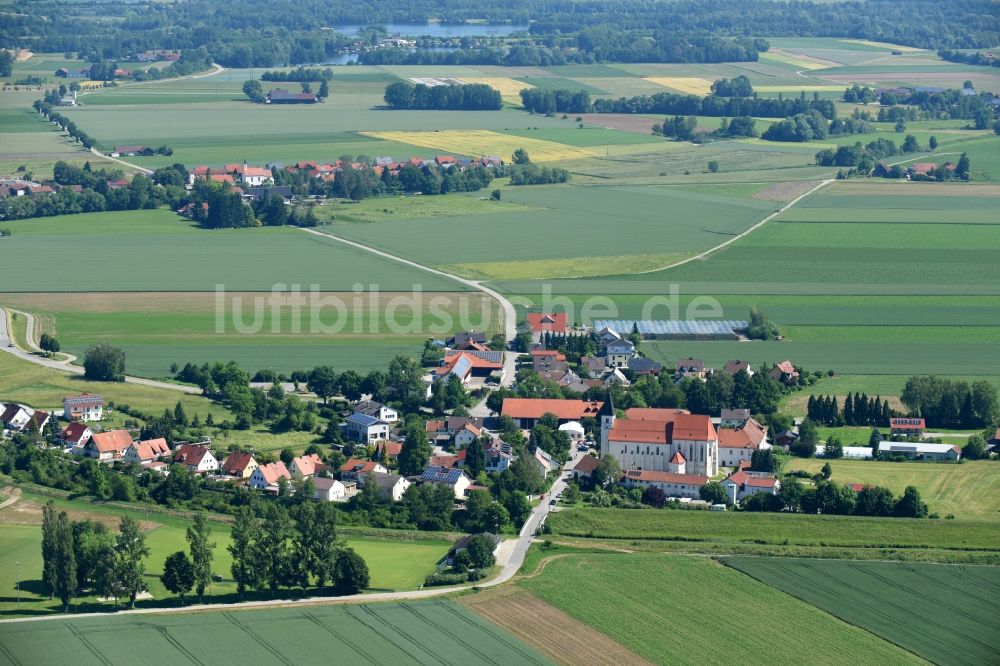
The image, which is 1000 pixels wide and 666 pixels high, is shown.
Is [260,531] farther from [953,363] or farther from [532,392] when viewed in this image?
[953,363]

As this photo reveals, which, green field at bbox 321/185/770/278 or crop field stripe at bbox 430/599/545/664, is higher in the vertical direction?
crop field stripe at bbox 430/599/545/664

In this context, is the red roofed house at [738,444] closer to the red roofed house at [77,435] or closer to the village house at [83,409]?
the red roofed house at [77,435]

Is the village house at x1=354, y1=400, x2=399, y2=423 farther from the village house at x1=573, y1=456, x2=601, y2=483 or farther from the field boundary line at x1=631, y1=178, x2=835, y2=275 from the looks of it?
the field boundary line at x1=631, y1=178, x2=835, y2=275

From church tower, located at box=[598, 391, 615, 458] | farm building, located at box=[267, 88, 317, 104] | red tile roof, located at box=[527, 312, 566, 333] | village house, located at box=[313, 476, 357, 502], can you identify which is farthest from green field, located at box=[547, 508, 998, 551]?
farm building, located at box=[267, 88, 317, 104]

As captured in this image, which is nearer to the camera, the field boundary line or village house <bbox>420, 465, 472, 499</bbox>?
village house <bbox>420, 465, 472, 499</bbox>

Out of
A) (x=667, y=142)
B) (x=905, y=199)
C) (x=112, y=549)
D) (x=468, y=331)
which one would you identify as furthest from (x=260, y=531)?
(x=667, y=142)

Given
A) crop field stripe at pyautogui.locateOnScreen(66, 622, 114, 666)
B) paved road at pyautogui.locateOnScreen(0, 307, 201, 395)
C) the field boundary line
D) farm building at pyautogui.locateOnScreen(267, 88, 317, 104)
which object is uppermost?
farm building at pyautogui.locateOnScreen(267, 88, 317, 104)

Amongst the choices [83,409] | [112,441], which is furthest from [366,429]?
[83,409]

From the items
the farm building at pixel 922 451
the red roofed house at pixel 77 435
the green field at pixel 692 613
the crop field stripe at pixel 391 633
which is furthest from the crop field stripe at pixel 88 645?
the farm building at pixel 922 451
